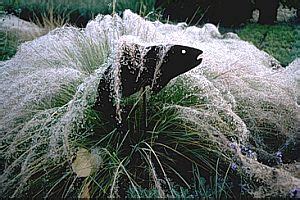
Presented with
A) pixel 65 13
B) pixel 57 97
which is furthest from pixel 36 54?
pixel 65 13

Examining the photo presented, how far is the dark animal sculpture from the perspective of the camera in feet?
8.98

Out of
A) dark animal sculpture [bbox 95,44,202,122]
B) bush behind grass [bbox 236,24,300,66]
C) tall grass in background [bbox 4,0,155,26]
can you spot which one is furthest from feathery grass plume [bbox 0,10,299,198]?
tall grass in background [bbox 4,0,155,26]

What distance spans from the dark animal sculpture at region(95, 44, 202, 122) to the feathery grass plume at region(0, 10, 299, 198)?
0.22ft

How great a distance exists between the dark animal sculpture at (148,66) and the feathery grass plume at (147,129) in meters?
0.07

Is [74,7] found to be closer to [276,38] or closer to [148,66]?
[276,38]

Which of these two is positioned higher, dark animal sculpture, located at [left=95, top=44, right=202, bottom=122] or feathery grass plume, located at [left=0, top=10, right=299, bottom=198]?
dark animal sculpture, located at [left=95, top=44, right=202, bottom=122]

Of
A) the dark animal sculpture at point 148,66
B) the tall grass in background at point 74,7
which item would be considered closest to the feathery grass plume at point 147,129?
the dark animal sculpture at point 148,66

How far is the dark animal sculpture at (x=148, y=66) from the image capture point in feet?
8.98

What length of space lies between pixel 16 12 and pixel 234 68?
445 cm

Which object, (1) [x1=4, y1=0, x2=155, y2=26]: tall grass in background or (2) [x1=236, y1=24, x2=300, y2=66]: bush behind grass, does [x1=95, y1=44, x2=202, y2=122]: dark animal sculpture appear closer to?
(2) [x1=236, y1=24, x2=300, y2=66]: bush behind grass

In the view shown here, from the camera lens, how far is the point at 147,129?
2928 mm

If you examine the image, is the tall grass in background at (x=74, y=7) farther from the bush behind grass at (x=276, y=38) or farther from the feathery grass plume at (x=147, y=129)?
the feathery grass plume at (x=147, y=129)

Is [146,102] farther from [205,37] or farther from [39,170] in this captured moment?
[205,37]

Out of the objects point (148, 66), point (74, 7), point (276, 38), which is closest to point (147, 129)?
point (148, 66)
